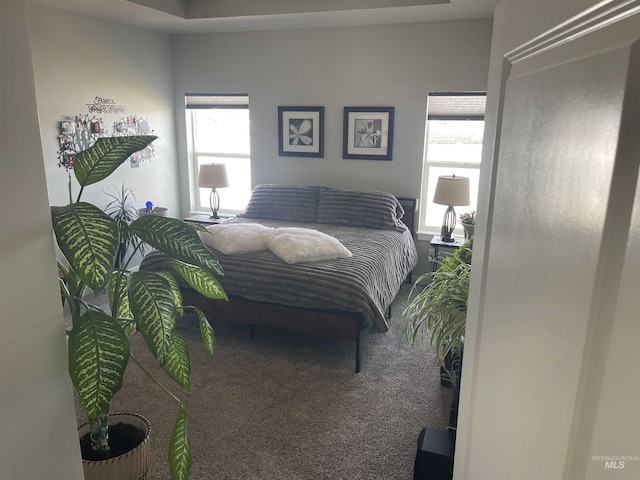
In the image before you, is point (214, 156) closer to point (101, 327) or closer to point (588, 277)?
point (101, 327)

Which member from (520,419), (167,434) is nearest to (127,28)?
(167,434)

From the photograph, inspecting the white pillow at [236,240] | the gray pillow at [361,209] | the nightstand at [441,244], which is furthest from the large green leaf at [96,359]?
the nightstand at [441,244]

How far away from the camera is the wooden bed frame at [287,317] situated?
298 cm

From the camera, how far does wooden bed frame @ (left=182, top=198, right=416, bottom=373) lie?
2977 mm

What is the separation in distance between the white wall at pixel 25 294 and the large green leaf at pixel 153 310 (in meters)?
0.19

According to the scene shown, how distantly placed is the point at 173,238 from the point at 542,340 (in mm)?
1054

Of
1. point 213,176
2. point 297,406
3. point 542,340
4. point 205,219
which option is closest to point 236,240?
point 297,406

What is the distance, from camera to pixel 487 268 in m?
0.83

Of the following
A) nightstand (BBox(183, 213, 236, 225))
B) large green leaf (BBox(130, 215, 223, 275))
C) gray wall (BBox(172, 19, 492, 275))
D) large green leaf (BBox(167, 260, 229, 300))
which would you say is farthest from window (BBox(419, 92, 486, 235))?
large green leaf (BBox(130, 215, 223, 275))

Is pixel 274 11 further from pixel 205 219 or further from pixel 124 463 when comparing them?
pixel 124 463

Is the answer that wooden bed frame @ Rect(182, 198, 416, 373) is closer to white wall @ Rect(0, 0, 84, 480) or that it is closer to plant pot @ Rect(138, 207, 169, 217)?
plant pot @ Rect(138, 207, 169, 217)

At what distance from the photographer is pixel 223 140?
5.36 m

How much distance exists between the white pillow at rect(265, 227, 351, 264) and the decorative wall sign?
191 cm

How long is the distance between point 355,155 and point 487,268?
4.01m
